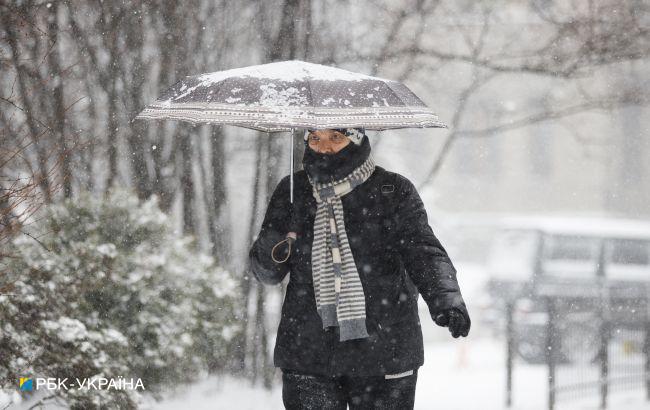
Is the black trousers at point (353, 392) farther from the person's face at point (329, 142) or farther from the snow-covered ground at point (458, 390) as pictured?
the snow-covered ground at point (458, 390)

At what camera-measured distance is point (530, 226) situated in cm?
1439

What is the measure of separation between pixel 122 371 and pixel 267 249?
2090mm

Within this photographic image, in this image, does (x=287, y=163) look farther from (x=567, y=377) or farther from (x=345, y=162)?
(x=345, y=162)

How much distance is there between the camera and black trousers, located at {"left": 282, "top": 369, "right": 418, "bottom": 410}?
339cm

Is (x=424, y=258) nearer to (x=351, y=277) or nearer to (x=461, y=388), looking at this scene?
(x=351, y=277)

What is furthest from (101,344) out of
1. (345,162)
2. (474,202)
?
(474,202)

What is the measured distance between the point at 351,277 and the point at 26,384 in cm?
229

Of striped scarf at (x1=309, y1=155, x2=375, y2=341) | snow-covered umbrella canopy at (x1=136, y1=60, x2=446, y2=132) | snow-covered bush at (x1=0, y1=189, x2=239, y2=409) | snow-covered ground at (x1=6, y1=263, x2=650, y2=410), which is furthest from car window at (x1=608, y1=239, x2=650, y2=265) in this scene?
striped scarf at (x1=309, y1=155, x2=375, y2=341)

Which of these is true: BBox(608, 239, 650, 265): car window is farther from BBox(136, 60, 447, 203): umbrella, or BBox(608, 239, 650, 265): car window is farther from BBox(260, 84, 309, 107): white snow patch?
BBox(260, 84, 309, 107): white snow patch

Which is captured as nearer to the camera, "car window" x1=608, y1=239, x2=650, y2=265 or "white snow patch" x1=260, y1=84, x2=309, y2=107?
"white snow patch" x1=260, y1=84, x2=309, y2=107

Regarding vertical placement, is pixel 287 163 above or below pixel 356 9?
below

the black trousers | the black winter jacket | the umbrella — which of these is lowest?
the black trousers

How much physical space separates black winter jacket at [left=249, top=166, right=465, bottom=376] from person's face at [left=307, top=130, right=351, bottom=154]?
181mm

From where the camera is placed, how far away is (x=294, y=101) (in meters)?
3.35
